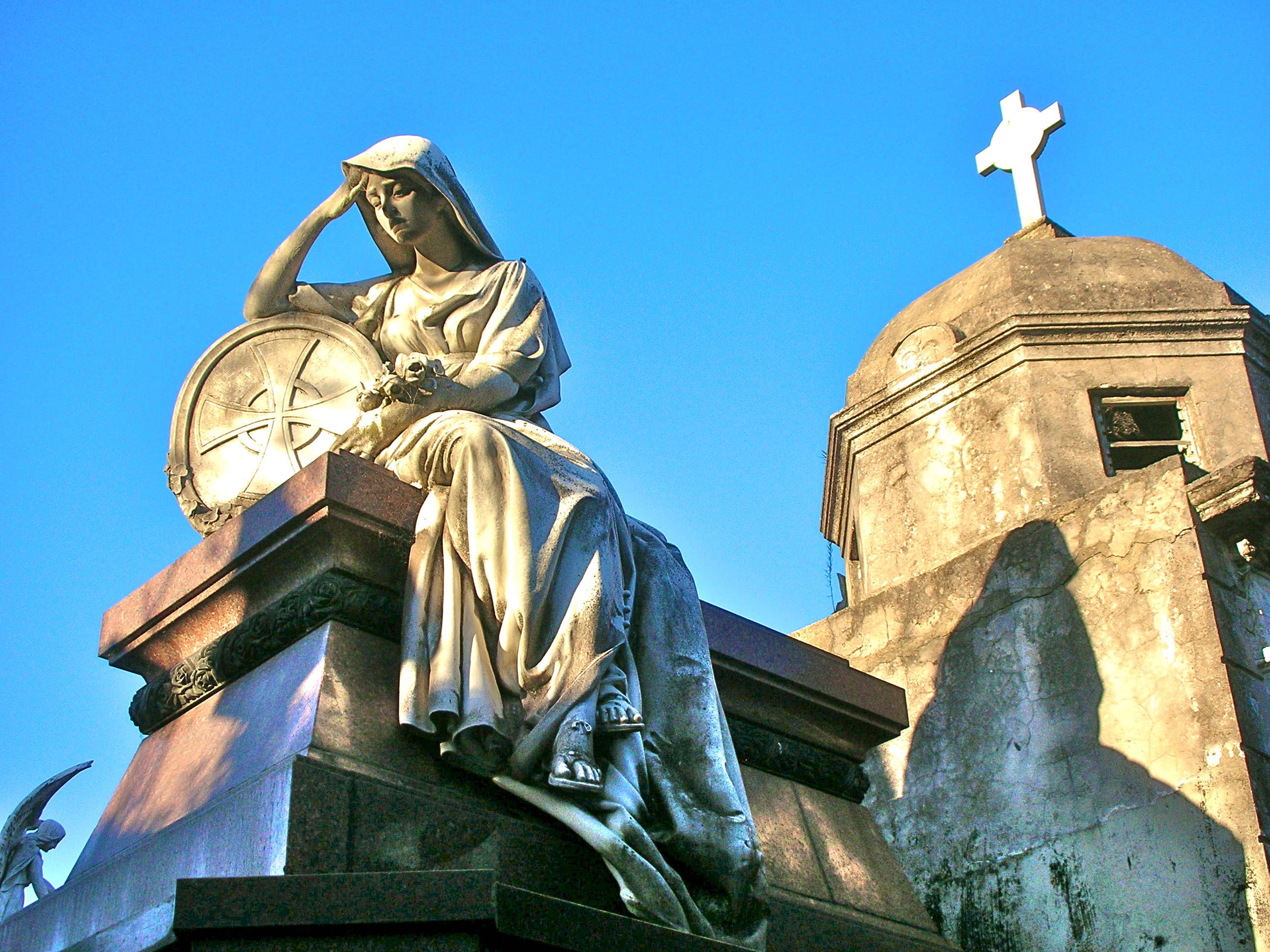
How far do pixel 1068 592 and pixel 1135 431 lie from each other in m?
1.76

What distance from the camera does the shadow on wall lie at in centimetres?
719

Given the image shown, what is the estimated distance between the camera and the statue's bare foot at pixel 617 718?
4.68m

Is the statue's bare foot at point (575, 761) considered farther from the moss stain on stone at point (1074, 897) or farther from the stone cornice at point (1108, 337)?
the stone cornice at point (1108, 337)

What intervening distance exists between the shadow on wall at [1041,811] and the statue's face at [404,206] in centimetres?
389

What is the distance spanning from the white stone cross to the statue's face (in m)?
6.08

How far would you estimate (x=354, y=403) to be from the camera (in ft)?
19.5

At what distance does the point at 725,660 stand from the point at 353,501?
1.65 m

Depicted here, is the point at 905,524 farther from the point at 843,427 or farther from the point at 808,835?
the point at 808,835

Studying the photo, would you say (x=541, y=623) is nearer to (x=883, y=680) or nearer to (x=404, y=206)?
(x=404, y=206)

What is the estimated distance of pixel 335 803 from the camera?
4.33 m

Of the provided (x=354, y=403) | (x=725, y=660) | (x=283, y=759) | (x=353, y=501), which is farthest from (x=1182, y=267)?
(x=283, y=759)

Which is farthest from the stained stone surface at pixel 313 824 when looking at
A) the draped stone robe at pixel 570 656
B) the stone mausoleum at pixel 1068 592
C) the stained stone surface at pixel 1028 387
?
the stained stone surface at pixel 1028 387

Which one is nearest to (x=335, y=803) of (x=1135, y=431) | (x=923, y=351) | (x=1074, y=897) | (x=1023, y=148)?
(x=1074, y=897)

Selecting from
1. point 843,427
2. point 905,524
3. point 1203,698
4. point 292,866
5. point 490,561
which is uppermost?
point 843,427
